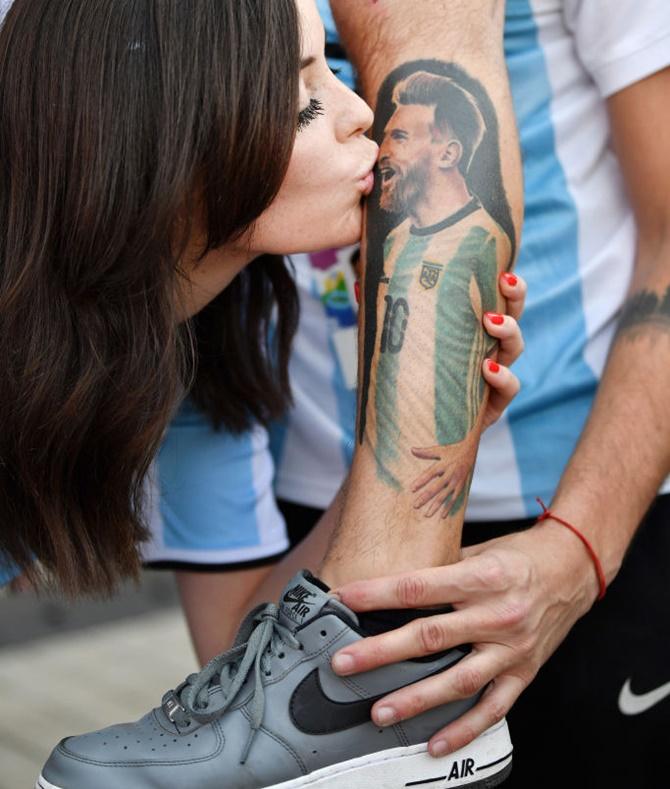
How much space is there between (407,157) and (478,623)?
583 millimetres

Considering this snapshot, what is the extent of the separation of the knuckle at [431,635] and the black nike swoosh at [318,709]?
84mm

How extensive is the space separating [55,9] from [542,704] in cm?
124

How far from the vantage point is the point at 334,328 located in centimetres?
203

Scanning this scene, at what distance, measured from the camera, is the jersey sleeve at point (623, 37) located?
5.62 ft

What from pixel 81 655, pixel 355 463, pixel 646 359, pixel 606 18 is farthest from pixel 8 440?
pixel 81 655

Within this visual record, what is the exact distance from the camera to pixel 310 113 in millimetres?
1497

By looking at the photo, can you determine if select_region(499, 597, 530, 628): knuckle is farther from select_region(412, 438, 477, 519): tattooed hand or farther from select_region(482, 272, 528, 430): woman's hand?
select_region(482, 272, 528, 430): woman's hand

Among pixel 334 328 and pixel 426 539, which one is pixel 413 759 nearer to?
pixel 426 539

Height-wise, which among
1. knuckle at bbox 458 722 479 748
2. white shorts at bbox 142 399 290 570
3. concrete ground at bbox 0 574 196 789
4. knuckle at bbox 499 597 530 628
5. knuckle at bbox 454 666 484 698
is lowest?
concrete ground at bbox 0 574 196 789

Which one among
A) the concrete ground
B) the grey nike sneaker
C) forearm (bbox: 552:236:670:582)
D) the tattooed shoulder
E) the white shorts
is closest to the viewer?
the grey nike sneaker

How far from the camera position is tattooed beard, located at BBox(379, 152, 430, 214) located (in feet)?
5.06

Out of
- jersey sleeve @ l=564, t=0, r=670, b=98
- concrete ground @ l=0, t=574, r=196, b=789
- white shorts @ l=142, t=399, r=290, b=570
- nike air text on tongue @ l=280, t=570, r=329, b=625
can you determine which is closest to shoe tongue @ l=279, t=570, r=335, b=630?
nike air text on tongue @ l=280, t=570, r=329, b=625

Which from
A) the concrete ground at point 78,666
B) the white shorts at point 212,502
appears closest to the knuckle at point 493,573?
the white shorts at point 212,502

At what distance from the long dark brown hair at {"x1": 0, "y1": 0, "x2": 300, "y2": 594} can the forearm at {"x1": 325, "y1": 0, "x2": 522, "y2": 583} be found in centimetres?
19
